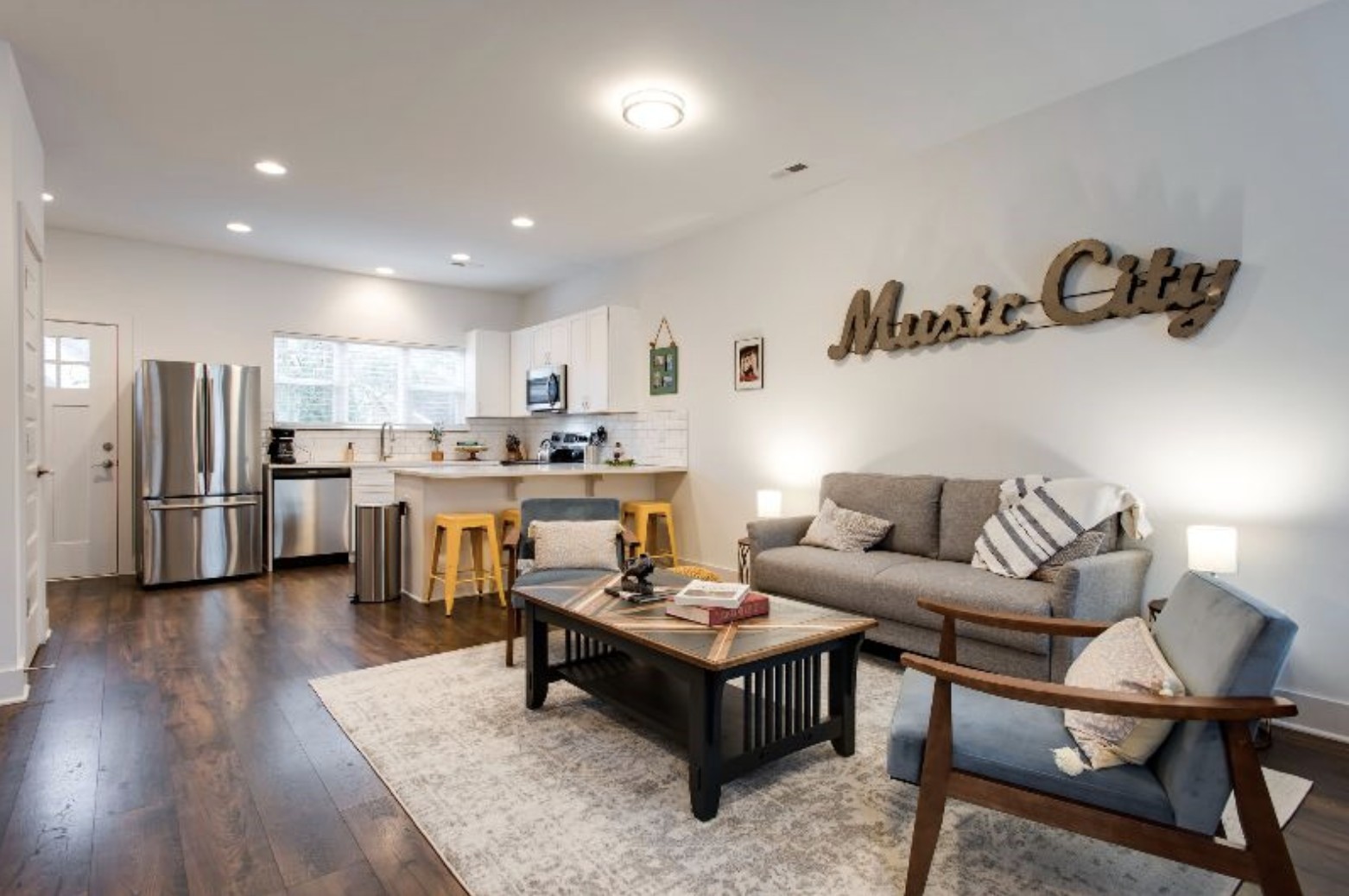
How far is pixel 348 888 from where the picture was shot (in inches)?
72.1

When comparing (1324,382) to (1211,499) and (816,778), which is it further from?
(816,778)

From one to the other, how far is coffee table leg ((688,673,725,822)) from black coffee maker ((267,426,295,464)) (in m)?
5.60

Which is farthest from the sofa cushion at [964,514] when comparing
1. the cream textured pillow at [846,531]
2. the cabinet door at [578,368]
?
the cabinet door at [578,368]

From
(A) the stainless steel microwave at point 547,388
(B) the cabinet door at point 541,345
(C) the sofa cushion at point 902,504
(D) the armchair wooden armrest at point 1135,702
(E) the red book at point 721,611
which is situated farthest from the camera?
(B) the cabinet door at point 541,345

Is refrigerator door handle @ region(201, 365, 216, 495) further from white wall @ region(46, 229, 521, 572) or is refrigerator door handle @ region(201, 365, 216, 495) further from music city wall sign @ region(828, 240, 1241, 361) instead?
music city wall sign @ region(828, 240, 1241, 361)

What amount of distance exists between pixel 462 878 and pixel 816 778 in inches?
46.8

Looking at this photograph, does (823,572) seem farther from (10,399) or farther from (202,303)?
(202,303)

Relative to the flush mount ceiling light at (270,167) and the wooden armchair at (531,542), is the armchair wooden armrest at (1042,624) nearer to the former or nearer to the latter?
the wooden armchair at (531,542)

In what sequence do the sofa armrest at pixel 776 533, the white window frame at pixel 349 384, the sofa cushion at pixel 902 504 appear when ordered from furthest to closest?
the white window frame at pixel 349 384 < the sofa armrest at pixel 776 533 < the sofa cushion at pixel 902 504

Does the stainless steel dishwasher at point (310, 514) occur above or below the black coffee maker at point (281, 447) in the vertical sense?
below

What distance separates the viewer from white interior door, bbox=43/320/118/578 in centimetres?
563

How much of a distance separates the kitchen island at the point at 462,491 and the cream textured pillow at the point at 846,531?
75.9 inches

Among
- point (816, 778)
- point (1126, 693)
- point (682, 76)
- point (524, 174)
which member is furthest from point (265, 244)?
point (1126, 693)

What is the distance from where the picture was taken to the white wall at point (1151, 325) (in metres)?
2.82
